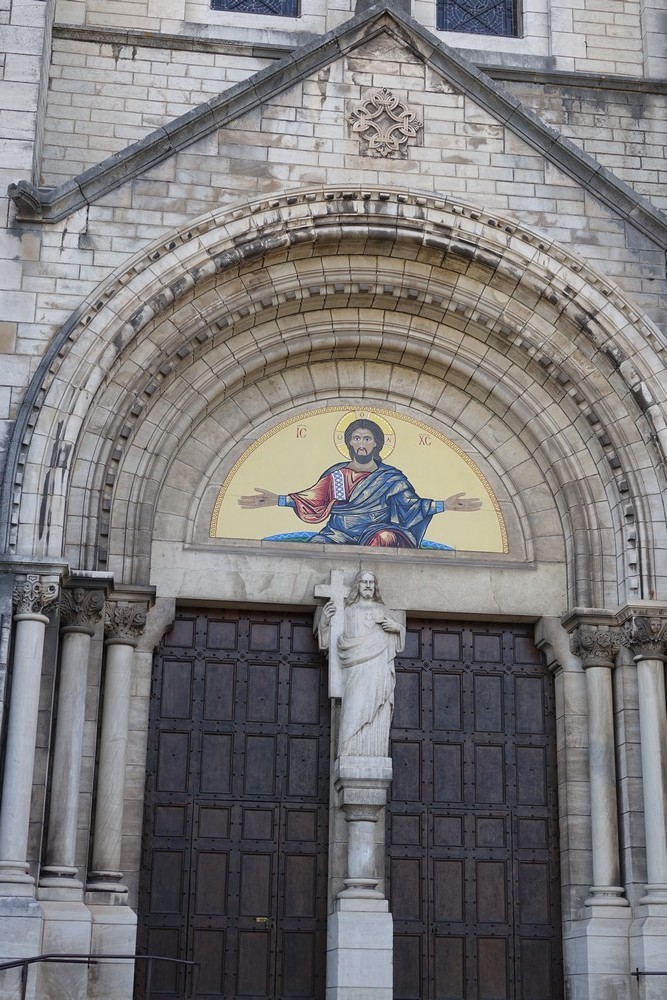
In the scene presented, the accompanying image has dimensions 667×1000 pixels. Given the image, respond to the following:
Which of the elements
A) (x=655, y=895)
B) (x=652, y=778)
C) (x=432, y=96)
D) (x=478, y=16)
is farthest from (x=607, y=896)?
(x=478, y=16)

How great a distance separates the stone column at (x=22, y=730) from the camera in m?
10.3

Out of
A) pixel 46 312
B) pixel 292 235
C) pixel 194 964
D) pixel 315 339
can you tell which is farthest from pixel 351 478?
pixel 194 964

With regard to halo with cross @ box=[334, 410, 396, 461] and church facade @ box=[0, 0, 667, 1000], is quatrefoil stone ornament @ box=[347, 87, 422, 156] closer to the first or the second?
church facade @ box=[0, 0, 667, 1000]

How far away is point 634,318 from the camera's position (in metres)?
12.5

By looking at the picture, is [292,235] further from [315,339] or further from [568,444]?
[568,444]

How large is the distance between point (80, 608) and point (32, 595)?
1.98 feet

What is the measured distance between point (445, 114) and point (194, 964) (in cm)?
787

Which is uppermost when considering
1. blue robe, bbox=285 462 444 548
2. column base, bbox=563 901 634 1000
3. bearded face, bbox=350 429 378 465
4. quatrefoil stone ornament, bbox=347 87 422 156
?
quatrefoil stone ornament, bbox=347 87 422 156

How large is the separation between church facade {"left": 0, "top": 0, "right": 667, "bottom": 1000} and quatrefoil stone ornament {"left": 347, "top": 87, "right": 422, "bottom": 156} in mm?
24

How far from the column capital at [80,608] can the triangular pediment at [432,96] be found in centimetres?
344

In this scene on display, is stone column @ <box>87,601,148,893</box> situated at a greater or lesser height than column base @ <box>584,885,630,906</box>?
greater

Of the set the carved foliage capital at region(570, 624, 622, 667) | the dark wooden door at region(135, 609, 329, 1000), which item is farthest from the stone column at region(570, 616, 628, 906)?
the dark wooden door at region(135, 609, 329, 1000)

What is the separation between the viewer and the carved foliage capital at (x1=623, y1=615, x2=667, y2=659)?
12.1 m

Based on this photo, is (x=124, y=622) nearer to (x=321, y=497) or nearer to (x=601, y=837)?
(x=321, y=497)
